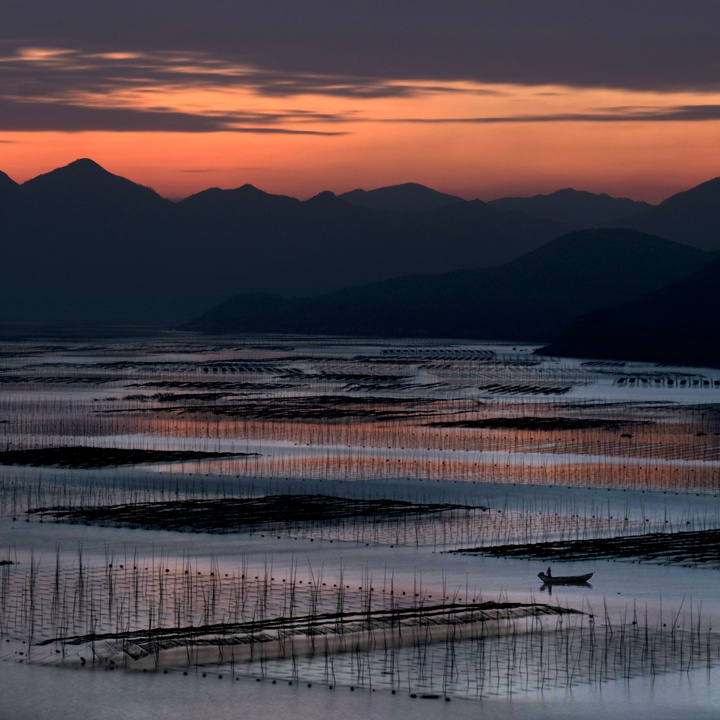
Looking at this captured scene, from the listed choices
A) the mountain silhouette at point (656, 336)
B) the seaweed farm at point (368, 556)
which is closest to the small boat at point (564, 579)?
the seaweed farm at point (368, 556)

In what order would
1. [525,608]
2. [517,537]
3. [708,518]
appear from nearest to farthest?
[525,608] < [517,537] < [708,518]

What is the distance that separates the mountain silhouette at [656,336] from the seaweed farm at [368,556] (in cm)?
8089

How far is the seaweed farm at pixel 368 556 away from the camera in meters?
24.9

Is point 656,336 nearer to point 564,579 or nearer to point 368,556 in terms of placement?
point 368,556

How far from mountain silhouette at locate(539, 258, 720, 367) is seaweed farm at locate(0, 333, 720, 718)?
265ft

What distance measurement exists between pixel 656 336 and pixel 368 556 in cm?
13652

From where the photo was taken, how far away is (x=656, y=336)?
166m

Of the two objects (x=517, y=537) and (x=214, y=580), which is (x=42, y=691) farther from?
(x=517, y=537)

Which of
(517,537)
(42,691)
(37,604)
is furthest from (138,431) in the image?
(42,691)

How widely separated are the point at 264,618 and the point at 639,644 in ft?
26.6

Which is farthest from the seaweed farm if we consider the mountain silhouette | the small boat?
the mountain silhouette

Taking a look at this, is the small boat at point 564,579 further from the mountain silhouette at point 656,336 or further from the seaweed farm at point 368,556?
the mountain silhouette at point 656,336

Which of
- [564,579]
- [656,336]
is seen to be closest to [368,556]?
[564,579]

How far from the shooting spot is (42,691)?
24016 millimetres
